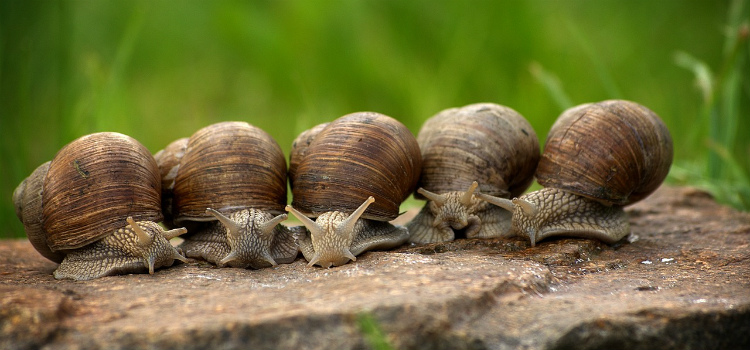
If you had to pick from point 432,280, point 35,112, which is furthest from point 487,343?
point 35,112

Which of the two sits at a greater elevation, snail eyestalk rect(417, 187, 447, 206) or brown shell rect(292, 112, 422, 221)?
brown shell rect(292, 112, 422, 221)

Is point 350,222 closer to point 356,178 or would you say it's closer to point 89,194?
point 356,178

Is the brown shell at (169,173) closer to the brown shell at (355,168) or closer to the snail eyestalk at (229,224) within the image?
the snail eyestalk at (229,224)

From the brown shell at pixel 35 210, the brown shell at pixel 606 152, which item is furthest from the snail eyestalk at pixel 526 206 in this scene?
the brown shell at pixel 35 210

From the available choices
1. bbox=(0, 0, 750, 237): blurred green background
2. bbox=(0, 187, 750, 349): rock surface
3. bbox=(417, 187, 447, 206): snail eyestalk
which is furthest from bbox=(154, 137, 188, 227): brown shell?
bbox=(0, 0, 750, 237): blurred green background

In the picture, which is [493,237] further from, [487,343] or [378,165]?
[487,343]

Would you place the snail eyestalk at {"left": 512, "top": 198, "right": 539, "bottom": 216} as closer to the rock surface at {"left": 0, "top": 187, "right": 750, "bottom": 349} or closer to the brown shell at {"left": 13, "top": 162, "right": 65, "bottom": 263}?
the rock surface at {"left": 0, "top": 187, "right": 750, "bottom": 349}

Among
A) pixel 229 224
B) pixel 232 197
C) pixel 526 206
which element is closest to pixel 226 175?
pixel 232 197
